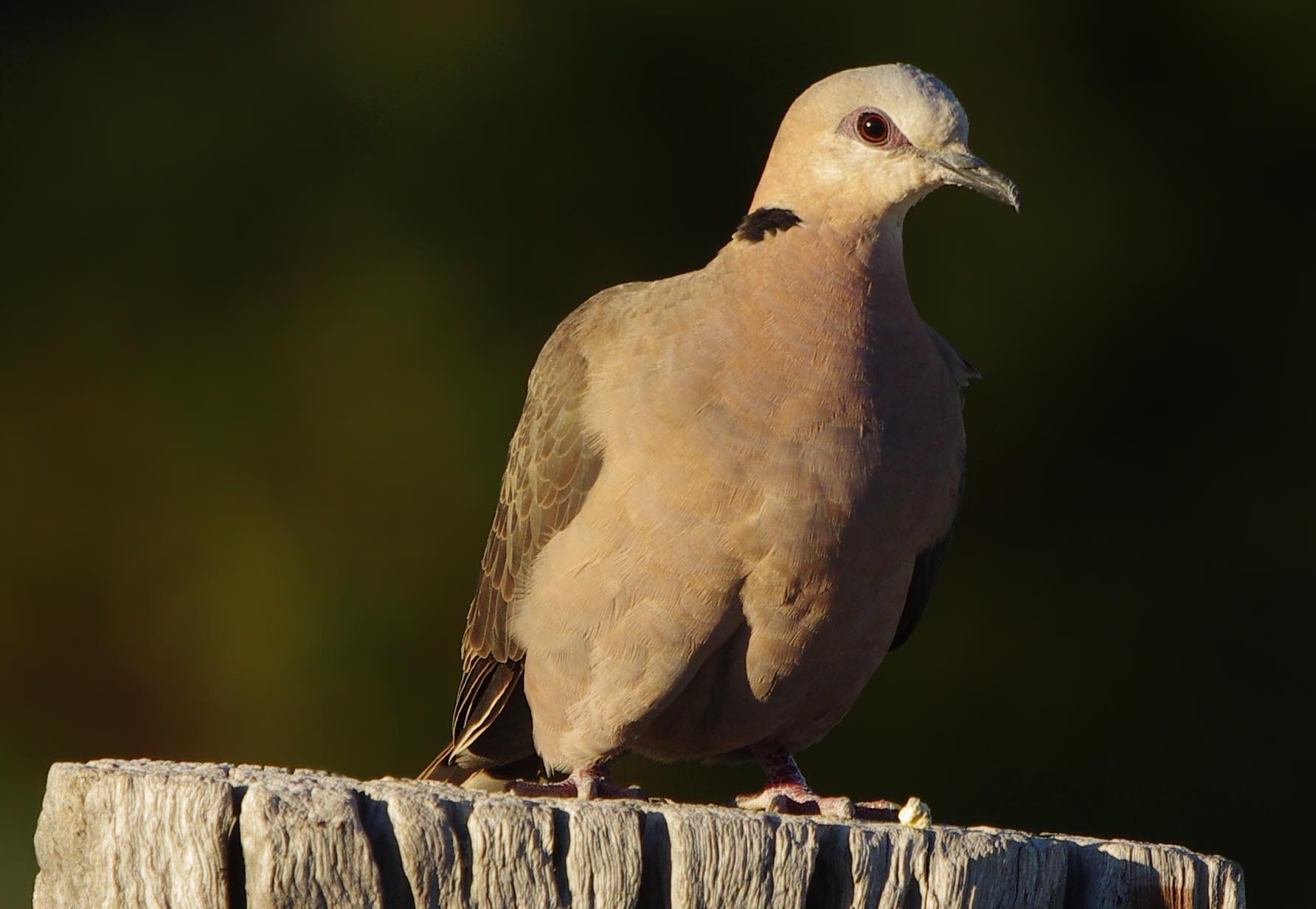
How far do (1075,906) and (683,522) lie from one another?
124cm

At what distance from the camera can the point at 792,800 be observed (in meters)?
3.89

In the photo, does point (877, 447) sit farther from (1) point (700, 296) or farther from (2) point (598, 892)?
(2) point (598, 892)

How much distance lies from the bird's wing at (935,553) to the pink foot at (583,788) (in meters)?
0.79

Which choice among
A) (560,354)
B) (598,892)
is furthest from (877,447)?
(598,892)

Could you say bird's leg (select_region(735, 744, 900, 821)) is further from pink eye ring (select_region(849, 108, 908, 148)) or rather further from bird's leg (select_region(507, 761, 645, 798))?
pink eye ring (select_region(849, 108, 908, 148))

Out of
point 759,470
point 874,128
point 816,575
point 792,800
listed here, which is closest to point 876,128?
point 874,128

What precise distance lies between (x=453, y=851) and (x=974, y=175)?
6.83ft

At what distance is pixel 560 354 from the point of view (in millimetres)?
4188

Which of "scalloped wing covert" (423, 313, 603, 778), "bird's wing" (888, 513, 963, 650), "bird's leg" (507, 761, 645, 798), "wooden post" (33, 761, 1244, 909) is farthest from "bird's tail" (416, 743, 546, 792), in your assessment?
"wooden post" (33, 761, 1244, 909)

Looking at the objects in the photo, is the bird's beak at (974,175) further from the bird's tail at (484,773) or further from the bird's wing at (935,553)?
the bird's tail at (484,773)

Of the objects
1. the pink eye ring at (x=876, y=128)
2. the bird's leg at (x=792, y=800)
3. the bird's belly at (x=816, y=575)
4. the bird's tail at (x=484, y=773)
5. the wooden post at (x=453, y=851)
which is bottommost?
the wooden post at (x=453, y=851)

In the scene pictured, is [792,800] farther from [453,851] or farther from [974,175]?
[453,851]

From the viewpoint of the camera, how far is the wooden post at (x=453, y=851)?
2324mm

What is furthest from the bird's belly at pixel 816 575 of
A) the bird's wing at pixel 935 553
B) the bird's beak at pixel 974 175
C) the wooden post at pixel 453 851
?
the wooden post at pixel 453 851
